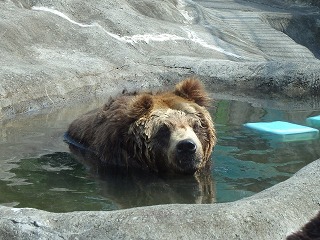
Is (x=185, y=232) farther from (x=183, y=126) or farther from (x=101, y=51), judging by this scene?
(x=101, y=51)

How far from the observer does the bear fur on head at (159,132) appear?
250 inches

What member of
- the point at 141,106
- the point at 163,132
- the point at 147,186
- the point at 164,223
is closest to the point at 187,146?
the point at 163,132

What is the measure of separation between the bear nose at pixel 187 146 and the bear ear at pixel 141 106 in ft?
1.85

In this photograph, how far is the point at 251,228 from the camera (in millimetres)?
4137

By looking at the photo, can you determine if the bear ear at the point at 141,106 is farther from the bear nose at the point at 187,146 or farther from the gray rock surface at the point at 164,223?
the gray rock surface at the point at 164,223

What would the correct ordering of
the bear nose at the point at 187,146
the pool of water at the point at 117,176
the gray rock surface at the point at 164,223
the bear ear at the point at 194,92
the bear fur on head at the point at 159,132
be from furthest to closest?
the bear ear at the point at 194,92
the bear fur on head at the point at 159,132
the bear nose at the point at 187,146
the pool of water at the point at 117,176
the gray rock surface at the point at 164,223

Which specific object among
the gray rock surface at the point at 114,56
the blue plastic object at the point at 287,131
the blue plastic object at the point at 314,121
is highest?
the blue plastic object at the point at 287,131

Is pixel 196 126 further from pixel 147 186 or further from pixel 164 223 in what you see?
pixel 164 223

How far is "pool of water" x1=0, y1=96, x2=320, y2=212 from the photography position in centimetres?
569

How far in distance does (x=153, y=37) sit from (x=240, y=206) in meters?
9.40

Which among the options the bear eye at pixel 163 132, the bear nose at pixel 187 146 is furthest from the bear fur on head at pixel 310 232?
the bear eye at pixel 163 132

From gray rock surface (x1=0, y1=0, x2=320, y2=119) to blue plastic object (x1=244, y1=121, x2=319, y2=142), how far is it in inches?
105

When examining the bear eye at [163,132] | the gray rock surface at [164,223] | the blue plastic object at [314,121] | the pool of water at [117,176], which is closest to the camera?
the gray rock surface at [164,223]

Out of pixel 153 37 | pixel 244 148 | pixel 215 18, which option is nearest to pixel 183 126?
pixel 244 148
